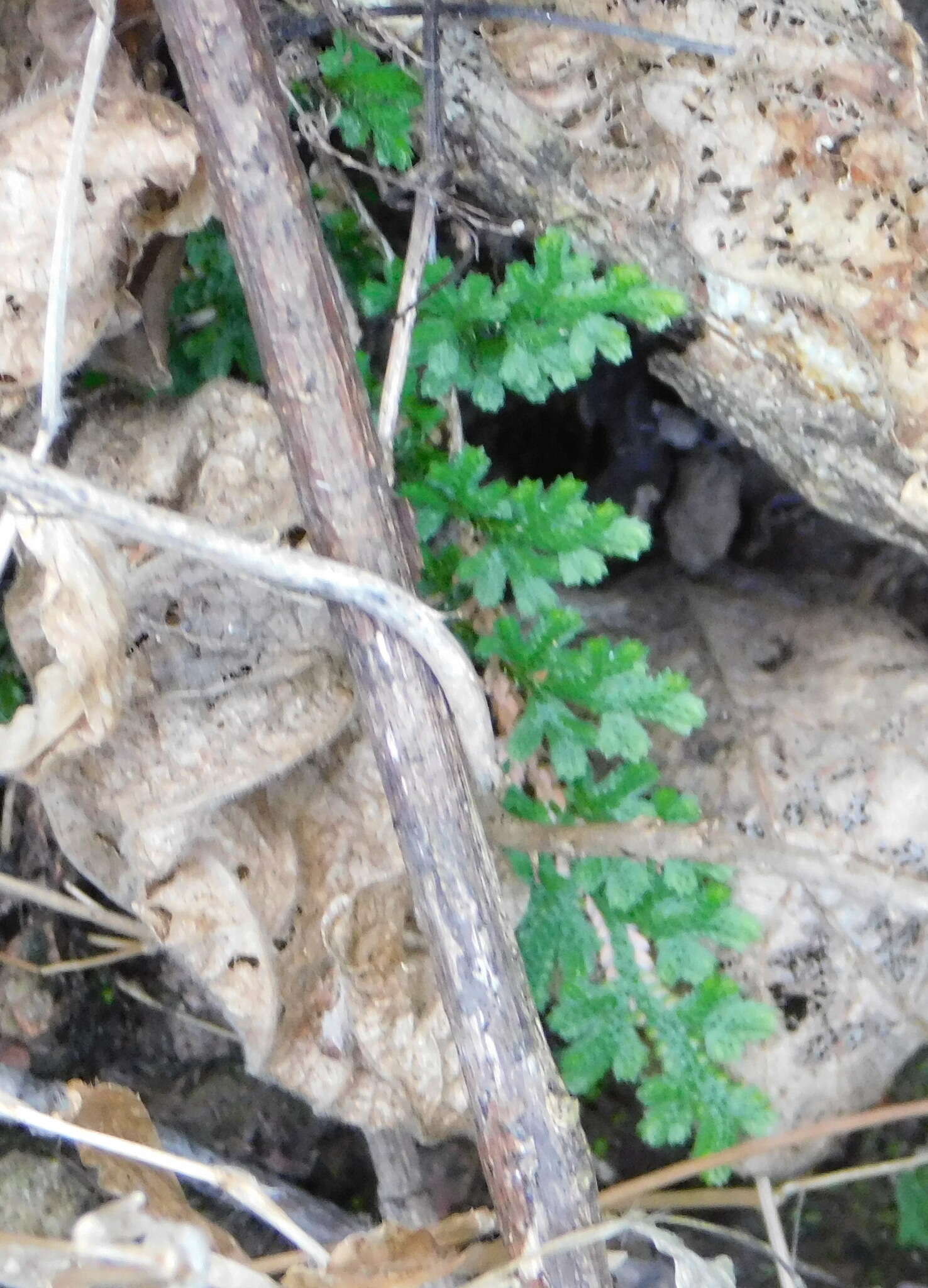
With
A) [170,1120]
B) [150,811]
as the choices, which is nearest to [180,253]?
[150,811]

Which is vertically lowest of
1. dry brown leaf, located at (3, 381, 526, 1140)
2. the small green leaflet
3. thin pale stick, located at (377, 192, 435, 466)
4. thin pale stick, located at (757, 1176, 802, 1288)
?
thin pale stick, located at (757, 1176, 802, 1288)

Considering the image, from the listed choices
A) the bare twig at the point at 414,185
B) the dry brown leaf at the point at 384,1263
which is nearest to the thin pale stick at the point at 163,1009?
the dry brown leaf at the point at 384,1263

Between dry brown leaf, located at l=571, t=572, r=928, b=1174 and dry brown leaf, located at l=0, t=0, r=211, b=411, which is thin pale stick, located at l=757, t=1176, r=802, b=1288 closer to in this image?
dry brown leaf, located at l=571, t=572, r=928, b=1174

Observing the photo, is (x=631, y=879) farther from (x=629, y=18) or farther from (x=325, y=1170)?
(x=629, y=18)

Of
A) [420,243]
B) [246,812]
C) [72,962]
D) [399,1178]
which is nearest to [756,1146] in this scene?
[399,1178]

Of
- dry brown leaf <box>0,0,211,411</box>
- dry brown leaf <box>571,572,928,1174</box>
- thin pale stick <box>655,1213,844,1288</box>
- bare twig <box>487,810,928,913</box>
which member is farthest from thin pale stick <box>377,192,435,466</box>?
thin pale stick <box>655,1213,844,1288</box>

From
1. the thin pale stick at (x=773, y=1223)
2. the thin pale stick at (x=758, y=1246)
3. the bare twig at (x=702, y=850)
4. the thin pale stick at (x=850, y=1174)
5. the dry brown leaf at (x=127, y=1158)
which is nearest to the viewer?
the dry brown leaf at (x=127, y=1158)

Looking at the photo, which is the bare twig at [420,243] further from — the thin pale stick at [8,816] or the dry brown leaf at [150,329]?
the thin pale stick at [8,816]
